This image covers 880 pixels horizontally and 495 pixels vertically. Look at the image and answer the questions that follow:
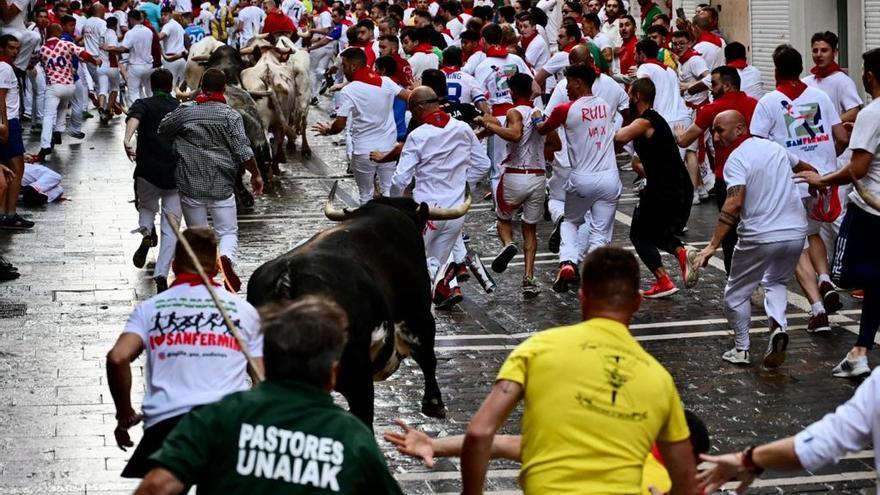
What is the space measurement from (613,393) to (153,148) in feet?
32.5

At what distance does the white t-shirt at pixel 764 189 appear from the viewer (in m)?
11.0

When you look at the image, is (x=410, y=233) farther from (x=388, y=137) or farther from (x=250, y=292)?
(x=388, y=137)

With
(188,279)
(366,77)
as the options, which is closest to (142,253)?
(366,77)

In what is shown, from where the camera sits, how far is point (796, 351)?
460 inches

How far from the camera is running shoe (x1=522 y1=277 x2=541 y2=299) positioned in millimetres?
13906

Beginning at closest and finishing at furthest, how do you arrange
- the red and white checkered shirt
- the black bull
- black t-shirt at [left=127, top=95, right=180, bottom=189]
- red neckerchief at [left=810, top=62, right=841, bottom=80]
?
the black bull, red neckerchief at [left=810, top=62, right=841, bottom=80], black t-shirt at [left=127, top=95, right=180, bottom=189], the red and white checkered shirt

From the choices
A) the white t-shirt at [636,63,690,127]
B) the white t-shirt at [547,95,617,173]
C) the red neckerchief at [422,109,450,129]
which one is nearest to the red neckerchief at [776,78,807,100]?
the white t-shirt at [547,95,617,173]

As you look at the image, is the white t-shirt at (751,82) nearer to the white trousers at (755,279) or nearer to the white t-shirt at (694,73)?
the white t-shirt at (694,73)

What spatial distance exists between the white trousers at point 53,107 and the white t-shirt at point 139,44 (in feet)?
12.8

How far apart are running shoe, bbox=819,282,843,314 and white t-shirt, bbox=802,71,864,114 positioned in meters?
1.97

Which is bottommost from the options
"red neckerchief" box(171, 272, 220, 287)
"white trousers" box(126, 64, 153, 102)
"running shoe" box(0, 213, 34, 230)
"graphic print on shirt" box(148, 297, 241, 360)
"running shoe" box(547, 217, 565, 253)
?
"running shoe" box(547, 217, 565, 253)

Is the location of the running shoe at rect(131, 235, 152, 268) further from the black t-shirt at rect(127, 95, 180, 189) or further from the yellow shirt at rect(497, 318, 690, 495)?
the yellow shirt at rect(497, 318, 690, 495)

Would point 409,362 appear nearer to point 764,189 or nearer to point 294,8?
point 764,189

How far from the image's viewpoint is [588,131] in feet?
44.7
